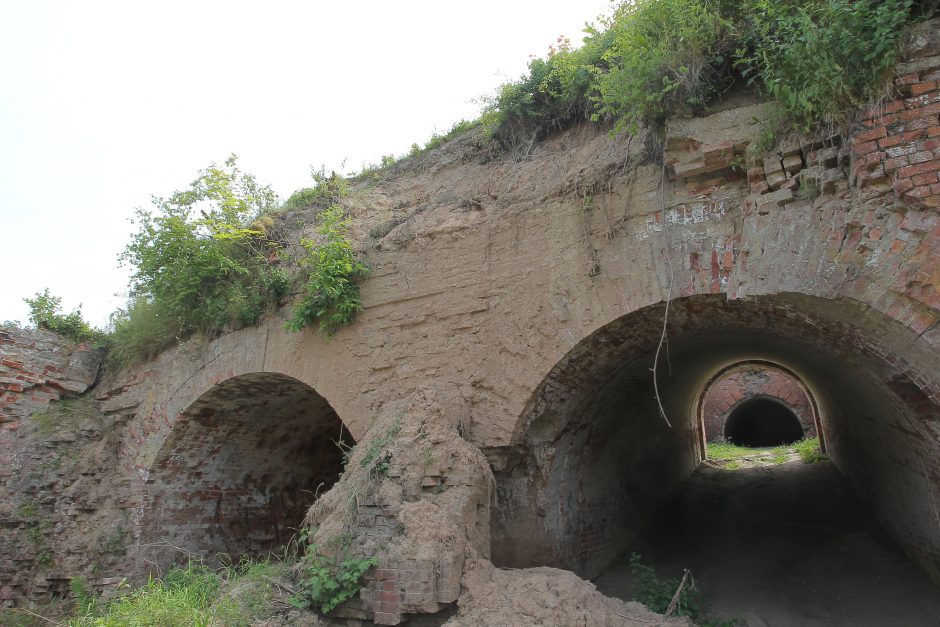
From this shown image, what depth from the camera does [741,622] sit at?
16.6ft

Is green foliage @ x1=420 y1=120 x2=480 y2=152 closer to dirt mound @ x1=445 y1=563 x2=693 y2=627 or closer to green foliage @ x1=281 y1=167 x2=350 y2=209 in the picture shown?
green foliage @ x1=281 y1=167 x2=350 y2=209

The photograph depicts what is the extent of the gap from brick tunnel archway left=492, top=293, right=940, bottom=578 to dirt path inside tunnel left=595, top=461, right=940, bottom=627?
29cm

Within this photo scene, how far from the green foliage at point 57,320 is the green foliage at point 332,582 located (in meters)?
6.26

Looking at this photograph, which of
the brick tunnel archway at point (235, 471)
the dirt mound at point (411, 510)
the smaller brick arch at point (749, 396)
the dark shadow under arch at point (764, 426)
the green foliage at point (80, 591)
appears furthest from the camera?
the dark shadow under arch at point (764, 426)

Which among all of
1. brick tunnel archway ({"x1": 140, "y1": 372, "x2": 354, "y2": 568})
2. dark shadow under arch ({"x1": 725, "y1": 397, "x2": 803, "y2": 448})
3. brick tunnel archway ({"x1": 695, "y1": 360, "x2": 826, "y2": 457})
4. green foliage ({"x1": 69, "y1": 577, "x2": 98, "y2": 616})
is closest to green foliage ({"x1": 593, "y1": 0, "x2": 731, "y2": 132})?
brick tunnel archway ({"x1": 140, "y1": 372, "x2": 354, "y2": 568})

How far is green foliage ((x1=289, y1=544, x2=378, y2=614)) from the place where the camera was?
371 centimetres

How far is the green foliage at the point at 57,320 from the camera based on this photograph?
8.03 meters

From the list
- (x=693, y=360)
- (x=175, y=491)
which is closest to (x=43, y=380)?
(x=175, y=491)

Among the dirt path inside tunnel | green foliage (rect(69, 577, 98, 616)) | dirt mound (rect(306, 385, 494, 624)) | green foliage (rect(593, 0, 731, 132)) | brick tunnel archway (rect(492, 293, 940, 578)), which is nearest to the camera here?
dirt mound (rect(306, 385, 494, 624))

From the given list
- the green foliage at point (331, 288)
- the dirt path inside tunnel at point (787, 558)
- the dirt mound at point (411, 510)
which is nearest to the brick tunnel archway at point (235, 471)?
the green foliage at point (331, 288)

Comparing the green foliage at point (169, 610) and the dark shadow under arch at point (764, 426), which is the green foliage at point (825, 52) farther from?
the dark shadow under arch at point (764, 426)

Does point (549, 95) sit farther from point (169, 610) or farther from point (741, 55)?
point (169, 610)

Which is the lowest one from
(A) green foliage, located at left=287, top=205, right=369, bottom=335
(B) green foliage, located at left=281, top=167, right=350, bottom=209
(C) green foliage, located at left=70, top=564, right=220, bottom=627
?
(C) green foliage, located at left=70, top=564, right=220, bottom=627

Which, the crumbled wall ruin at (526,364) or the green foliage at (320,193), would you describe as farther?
the green foliage at (320,193)
